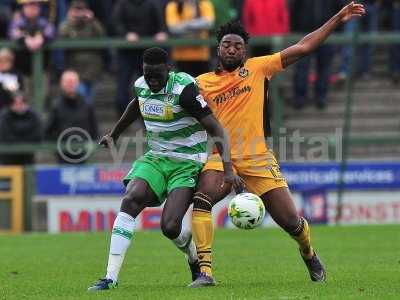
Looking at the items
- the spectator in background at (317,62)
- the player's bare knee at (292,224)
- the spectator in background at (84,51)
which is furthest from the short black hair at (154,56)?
the spectator in background at (317,62)

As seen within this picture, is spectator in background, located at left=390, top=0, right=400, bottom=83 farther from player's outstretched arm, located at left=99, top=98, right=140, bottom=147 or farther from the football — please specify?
the football

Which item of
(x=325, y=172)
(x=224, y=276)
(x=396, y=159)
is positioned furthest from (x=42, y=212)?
(x=224, y=276)

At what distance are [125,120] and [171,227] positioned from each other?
48.7 inches

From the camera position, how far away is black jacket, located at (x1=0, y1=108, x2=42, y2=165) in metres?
19.8

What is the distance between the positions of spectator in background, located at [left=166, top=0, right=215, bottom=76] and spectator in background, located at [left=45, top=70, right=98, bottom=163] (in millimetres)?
1766

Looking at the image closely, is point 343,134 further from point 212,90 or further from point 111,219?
point 212,90

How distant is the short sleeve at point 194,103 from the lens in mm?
10180

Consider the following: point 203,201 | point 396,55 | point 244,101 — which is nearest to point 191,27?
point 396,55

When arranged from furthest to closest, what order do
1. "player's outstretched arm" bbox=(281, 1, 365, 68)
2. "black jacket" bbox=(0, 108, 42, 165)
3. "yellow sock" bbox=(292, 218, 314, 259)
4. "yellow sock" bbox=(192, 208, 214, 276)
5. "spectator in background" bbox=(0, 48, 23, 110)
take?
"spectator in background" bbox=(0, 48, 23, 110) < "black jacket" bbox=(0, 108, 42, 165) < "yellow sock" bbox=(292, 218, 314, 259) < "player's outstretched arm" bbox=(281, 1, 365, 68) < "yellow sock" bbox=(192, 208, 214, 276)

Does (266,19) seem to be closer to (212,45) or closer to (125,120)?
(212,45)

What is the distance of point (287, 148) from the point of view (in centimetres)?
2038

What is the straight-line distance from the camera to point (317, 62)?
68.6 ft

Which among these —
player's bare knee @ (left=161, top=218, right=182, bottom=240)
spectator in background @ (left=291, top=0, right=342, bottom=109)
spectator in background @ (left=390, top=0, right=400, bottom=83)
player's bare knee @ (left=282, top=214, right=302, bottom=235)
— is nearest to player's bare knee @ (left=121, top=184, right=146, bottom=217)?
player's bare knee @ (left=161, top=218, right=182, bottom=240)

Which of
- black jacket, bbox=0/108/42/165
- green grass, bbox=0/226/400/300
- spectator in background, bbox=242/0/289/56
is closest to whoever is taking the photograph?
green grass, bbox=0/226/400/300
